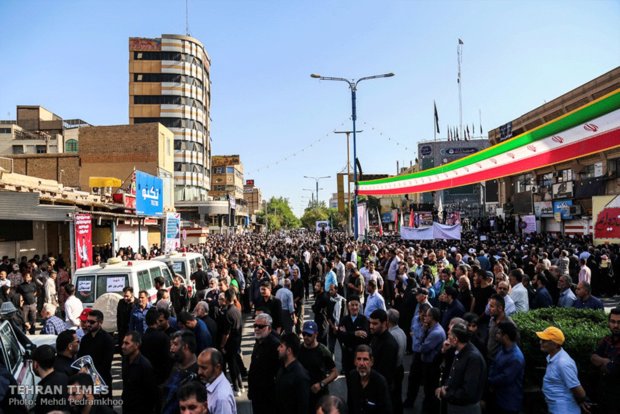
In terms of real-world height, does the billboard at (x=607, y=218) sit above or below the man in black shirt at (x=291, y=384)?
above

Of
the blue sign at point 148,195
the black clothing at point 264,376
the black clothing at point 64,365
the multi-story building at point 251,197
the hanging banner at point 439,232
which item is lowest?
the black clothing at point 264,376

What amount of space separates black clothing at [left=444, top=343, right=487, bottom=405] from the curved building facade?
70188 mm

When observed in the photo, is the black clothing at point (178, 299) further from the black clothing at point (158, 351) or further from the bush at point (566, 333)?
the bush at point (566, 333)

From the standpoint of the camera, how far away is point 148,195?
23.7 metres

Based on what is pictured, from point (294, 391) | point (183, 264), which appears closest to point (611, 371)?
point (294, 391)

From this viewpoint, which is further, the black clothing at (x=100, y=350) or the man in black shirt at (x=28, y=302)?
the man in black shirt at (x=28, y=302)

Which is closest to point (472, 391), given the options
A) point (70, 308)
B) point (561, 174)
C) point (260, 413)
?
point (260, 413)

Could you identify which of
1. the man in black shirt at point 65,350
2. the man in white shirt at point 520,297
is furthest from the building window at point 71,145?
the man in white shirt at point 520,297

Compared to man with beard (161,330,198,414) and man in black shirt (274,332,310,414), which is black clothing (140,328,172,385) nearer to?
man with beard (161,330,198,414)

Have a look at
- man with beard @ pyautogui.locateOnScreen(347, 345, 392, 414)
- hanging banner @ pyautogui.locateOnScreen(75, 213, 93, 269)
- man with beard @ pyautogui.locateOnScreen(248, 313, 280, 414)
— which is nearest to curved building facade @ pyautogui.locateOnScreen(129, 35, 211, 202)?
hanging banner @ pyautogui.locateOnScreen(75, 213, 93, 269)

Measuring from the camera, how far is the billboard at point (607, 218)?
14.7 metres

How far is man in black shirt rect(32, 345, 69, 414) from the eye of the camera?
4364 millimetres

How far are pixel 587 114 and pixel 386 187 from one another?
17.7 m

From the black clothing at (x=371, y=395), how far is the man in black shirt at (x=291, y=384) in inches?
17.8
